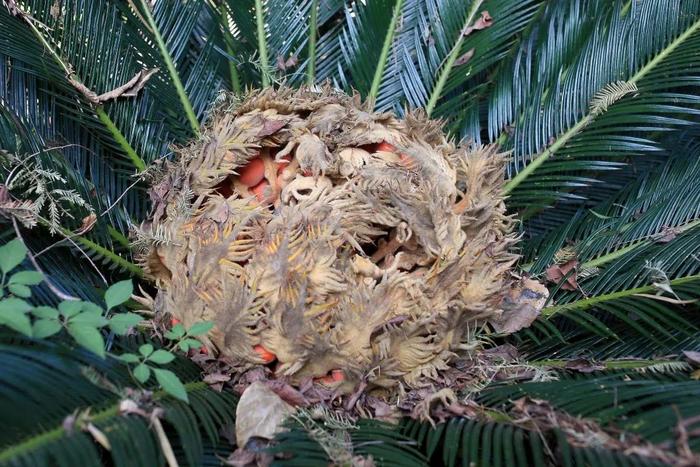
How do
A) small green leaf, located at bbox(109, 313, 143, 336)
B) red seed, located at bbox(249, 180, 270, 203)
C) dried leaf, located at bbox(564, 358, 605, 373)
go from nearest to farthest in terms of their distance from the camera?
1. small green leaf, located at bbox(109, 313, 143, 336)
2. dried leaf, located at bbox(564, 358, 605, 373)
3. red seed, located at bbox(249, 180, 270, 203)

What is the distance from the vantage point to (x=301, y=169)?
1.49 metres

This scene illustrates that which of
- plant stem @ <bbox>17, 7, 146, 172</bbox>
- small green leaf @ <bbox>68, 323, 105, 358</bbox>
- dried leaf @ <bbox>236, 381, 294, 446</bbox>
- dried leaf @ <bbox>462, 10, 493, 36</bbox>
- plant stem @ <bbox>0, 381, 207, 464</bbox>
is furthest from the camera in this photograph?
dried leaf @ <bbox>462, 10, 493, 36</bbox>

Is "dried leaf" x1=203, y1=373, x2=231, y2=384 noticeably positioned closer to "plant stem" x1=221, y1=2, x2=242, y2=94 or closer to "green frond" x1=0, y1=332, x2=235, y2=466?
"green frond" x1=0, y1=332, x2=235, y2=466

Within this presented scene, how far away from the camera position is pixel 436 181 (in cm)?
149

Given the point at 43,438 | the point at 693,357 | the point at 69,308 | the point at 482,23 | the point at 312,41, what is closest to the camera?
the point at 43,438

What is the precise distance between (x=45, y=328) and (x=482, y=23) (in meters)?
1.53

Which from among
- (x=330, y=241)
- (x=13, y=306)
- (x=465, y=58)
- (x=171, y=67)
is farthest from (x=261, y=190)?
(x=465, y=58)

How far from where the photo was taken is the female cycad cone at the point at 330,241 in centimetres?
130

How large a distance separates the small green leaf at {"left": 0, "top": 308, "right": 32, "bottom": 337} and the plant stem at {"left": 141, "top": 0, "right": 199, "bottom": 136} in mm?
1045

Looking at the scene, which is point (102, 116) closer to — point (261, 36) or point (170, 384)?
point (261, 36)

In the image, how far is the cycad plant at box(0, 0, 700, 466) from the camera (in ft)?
3.17

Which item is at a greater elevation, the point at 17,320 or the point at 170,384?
the point at 17,320

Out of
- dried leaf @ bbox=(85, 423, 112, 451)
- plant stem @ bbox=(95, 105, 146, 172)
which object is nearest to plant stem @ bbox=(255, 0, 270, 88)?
plant stem @ bbox=(95, 105, 146, 172)

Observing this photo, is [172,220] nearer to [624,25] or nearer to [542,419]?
[542,419]
